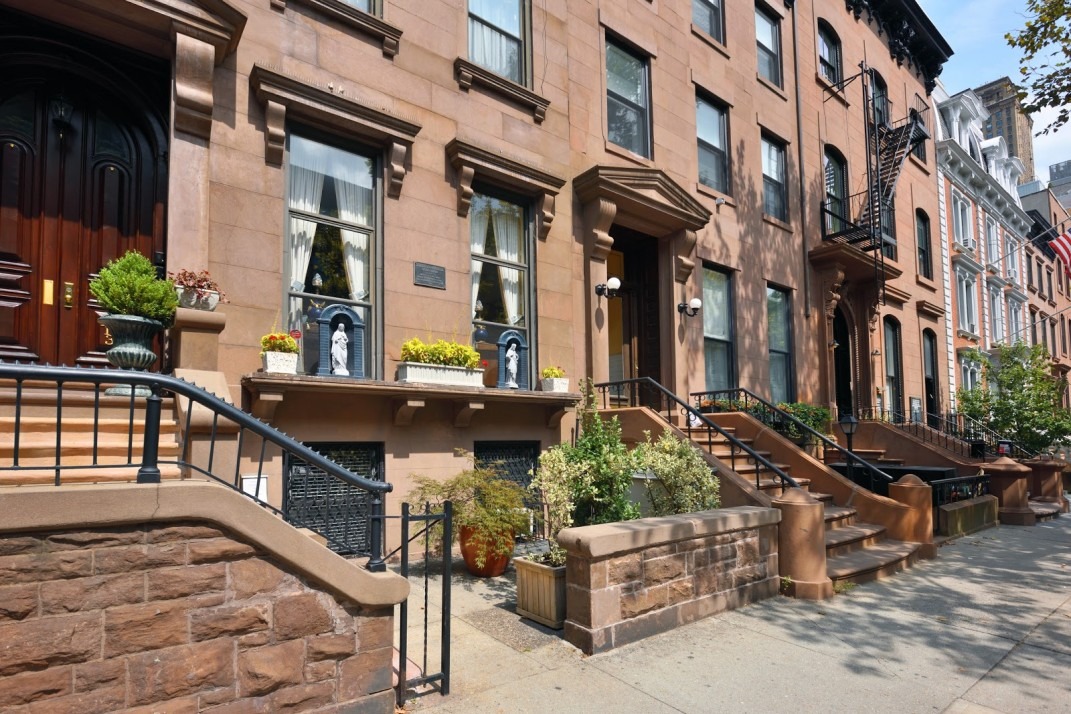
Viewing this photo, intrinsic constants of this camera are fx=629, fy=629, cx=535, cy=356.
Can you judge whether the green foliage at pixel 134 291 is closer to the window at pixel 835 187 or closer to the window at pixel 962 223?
the window at pixel 835 187

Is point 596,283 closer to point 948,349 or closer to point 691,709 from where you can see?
point 691,709

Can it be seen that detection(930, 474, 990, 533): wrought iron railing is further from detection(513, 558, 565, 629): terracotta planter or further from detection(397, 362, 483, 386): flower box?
detection(397, 362, 483, 386): flower box

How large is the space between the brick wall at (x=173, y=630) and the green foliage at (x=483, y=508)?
292cm

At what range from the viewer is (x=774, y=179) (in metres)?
15.8

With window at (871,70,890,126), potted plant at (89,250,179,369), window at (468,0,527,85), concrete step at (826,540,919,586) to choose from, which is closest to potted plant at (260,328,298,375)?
potted plant at (89,250,179,369)

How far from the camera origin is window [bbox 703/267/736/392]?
13430mm

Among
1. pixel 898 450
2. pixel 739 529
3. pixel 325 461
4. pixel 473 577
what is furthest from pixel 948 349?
pixel 325 461

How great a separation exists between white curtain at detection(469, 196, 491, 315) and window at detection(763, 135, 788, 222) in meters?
8.66

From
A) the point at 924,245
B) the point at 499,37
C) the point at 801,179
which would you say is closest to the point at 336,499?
the point at 499,37

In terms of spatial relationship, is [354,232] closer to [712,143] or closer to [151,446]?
[151,446]

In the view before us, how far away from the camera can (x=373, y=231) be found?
852 cm

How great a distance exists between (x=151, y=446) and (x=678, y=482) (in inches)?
204

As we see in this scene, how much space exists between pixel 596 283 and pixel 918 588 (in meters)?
6.37

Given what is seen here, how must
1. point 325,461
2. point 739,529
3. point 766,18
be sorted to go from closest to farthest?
point 325,461 → point 739,529 → point 766,18
